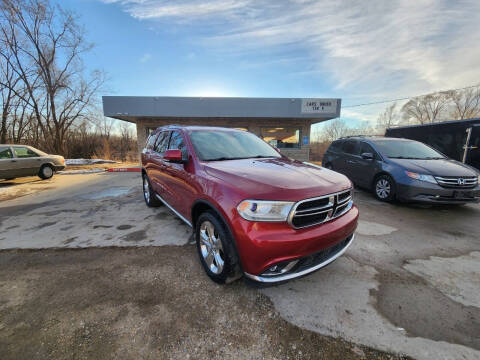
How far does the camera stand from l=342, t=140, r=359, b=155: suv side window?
6.02 meters

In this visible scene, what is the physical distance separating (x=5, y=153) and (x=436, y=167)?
1324 centimetres

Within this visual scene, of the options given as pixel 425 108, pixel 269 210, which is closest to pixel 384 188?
pixel 269 210

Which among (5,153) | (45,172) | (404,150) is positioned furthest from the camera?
(45,172)

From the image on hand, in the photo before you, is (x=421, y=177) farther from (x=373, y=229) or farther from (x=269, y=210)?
(x=269, y=210)

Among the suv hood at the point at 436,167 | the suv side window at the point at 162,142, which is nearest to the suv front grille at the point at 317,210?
the suv side window at the point at 162,142

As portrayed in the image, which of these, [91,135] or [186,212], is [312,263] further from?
[91,135]

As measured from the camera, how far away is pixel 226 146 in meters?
2.88

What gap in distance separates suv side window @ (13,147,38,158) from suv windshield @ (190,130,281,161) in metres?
9.09

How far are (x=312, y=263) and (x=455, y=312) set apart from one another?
1318 mm

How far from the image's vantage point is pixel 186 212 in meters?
2.61

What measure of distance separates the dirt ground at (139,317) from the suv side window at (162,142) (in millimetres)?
1988

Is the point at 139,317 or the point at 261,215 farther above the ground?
the point at 261,215

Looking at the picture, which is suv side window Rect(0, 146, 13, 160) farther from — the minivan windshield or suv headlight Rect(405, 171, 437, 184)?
suv headlight Rect(405, 171, 437, 184)

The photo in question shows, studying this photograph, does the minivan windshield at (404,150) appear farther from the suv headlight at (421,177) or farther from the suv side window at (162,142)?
the suv side window at (162,142)
